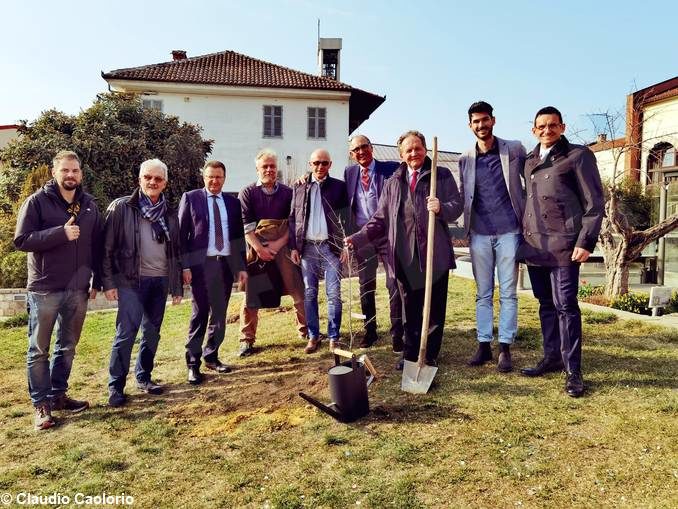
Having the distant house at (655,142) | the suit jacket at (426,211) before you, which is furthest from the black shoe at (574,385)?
the distant house at (655,142)

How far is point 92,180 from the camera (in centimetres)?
1261

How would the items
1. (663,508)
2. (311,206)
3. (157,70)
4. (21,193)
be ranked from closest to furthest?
(663,508), (311,206), (21,193), (157,70)

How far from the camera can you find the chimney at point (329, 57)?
2909 centimetres

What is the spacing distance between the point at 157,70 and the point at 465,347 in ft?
70.7

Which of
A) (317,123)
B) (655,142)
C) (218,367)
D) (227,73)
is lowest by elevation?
(218,367)

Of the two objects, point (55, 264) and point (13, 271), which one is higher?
point (55, 264)

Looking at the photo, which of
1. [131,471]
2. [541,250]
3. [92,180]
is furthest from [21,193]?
[541,250]

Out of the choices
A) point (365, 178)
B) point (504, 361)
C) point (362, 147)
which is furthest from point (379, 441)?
point (362, 147)

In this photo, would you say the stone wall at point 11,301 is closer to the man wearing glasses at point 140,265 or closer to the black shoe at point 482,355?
the man wearing glasses at point 140,265

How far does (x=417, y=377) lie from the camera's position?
399cm

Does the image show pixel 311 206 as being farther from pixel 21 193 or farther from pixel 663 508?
pixel 21 193

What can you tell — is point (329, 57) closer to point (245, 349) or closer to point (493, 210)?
point (245, 349)

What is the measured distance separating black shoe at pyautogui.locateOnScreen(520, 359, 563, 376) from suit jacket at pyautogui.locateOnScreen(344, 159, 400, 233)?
2.08 meters

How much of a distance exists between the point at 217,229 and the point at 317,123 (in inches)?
750
